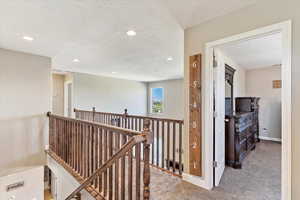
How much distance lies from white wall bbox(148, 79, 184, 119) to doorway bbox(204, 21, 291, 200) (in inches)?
211

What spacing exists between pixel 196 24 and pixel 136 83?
21.4ft

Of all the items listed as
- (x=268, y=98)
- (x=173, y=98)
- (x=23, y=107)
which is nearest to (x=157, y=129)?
(x=23, y=107)

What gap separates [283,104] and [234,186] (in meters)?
1.45

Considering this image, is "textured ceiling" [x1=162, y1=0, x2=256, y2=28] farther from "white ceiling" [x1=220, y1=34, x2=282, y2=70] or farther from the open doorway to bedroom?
"white ceiling" [x1=220, y1=34, x2=282, y2=70]

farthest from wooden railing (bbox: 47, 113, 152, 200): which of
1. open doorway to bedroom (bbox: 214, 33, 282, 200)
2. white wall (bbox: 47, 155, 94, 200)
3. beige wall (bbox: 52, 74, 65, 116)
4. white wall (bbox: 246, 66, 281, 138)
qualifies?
white wall (bbox: 246, 66, 281, 138)

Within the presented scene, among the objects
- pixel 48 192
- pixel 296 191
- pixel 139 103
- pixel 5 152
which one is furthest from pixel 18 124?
pixel 139 103

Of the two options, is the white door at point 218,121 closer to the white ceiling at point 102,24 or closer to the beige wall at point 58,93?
the white ceiling at point 102,24

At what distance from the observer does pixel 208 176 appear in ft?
7.41

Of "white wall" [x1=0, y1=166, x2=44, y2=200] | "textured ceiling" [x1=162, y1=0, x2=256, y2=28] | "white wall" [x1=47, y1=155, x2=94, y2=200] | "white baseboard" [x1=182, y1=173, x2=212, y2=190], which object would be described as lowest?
"white wall" [x1=0, y1=166, x2=44, y2=200]

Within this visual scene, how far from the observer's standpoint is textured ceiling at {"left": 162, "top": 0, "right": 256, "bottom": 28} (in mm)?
1922

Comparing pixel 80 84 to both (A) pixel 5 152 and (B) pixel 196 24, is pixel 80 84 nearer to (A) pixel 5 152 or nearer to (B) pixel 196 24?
(A) pixel 5 152

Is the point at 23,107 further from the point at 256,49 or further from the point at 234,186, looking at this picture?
the point at 256,49

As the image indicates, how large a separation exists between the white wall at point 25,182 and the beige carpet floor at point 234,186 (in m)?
3.28

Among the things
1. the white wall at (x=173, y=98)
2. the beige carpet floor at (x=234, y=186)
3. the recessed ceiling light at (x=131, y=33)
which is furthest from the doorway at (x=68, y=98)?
the beige carpet floor at (x=234, y=186)
